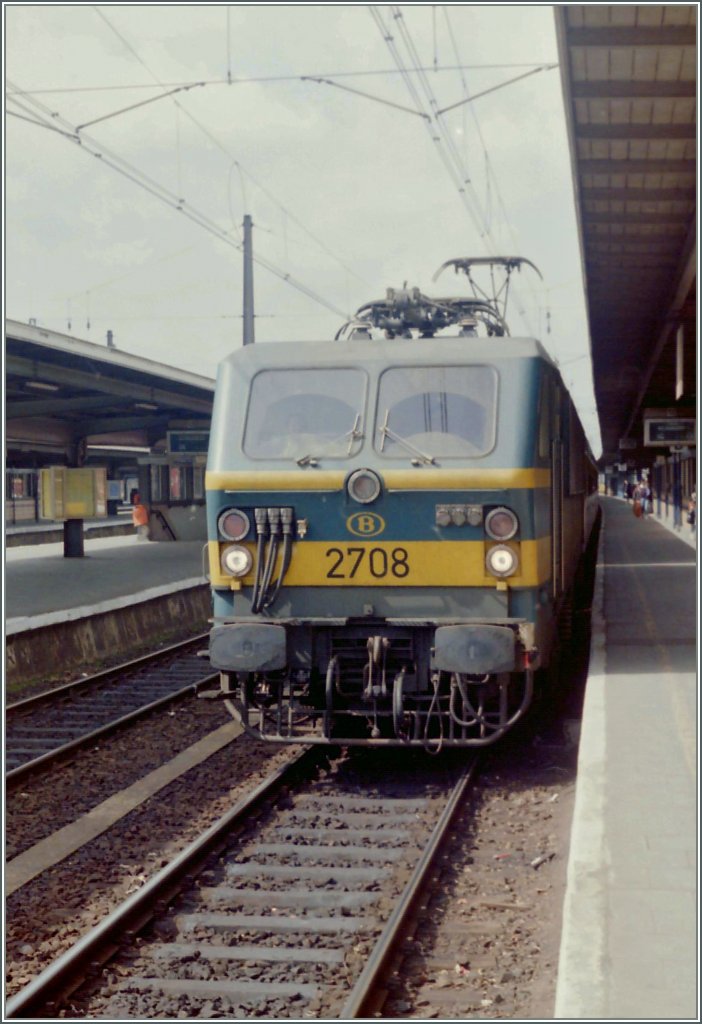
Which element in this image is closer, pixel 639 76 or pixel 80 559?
pixel 639 76

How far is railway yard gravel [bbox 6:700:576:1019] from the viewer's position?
491 cm

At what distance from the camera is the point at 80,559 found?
23.7m

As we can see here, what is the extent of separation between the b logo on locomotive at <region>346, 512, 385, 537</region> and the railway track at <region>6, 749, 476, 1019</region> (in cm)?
165

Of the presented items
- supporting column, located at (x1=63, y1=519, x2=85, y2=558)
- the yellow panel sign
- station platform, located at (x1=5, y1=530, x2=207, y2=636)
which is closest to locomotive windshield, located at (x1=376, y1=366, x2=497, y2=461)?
station platform, located at (x1=5, y1=530, x2=207, y2=636)

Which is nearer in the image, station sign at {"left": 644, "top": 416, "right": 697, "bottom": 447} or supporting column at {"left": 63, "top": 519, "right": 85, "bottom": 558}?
supporting column at {"left": 63, "top": 519, "right": 85, "bottom": 558}

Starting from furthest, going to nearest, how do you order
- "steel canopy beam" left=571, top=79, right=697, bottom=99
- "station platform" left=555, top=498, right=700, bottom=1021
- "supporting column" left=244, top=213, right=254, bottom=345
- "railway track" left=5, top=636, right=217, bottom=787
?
"supporting column" left=244, top=213, right=254, bottom=345 < "steel canopy beam" left=571, top=79, right=697, bottom=99 < "railway track" left=5, top=636, right=217, bottom=787 < "station platform" left=555, top=498, right=700, bottom=1021

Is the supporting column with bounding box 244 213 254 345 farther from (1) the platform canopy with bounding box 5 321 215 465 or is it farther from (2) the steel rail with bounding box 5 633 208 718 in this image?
(2) the steel rail with bounding box 5 633 208 718

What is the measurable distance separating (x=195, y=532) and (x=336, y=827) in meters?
23.7

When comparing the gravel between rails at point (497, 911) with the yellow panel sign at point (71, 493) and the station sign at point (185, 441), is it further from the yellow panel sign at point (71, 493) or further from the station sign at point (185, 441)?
the station sign at point (185, 441)

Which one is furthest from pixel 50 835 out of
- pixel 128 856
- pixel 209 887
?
pixel 209 887

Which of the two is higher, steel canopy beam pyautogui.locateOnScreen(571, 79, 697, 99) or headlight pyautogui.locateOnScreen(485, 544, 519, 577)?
steel canopy beam pyautogui.locateOnScreen(571, 79, 697, 99)

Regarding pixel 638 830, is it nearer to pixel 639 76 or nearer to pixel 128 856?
pixel 128 856

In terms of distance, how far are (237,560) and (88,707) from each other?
4170mm

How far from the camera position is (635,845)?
5402 millimetres
